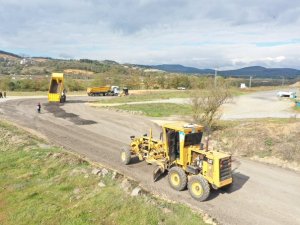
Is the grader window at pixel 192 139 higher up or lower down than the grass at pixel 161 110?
higher up

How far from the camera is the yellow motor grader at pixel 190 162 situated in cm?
1210

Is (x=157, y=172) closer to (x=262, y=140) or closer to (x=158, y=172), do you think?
(x=158, y=172)

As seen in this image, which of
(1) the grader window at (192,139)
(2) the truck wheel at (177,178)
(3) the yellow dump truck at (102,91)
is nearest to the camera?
(2) the truck wheel at (177,178)

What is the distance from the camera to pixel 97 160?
56.4ft

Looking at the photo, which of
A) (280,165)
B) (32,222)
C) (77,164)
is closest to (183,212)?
(32,222)

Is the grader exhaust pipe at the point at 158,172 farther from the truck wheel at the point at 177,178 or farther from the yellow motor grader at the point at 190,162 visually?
the truck wheel at the point at 177,178

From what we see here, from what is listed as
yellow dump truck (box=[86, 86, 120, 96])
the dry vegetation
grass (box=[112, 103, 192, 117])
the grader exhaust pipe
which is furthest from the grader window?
yellow dump truck (box=[86, 86, 120, 96])

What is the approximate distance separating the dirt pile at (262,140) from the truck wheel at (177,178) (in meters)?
7.29

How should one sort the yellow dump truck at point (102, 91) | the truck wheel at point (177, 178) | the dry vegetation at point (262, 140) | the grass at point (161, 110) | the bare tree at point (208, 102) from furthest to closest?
the yellow dump truck at point (102, 91)
the grass at point (161, 110)
the bare tree at point (208, 102)
the dry vegetation at point (262, 140)
the truck wheel at point (177, 178)

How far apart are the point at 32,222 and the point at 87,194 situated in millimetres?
2292

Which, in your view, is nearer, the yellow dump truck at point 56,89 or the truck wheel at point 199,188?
the truck wheel at point 199,188

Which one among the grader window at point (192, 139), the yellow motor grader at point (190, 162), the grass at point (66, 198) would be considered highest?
the grader window at point (192, 139)

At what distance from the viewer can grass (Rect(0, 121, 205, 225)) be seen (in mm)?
10859

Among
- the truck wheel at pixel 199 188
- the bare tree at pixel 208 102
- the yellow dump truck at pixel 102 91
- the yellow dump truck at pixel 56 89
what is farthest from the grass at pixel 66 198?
the yellow dump truck at pixel 102 91
